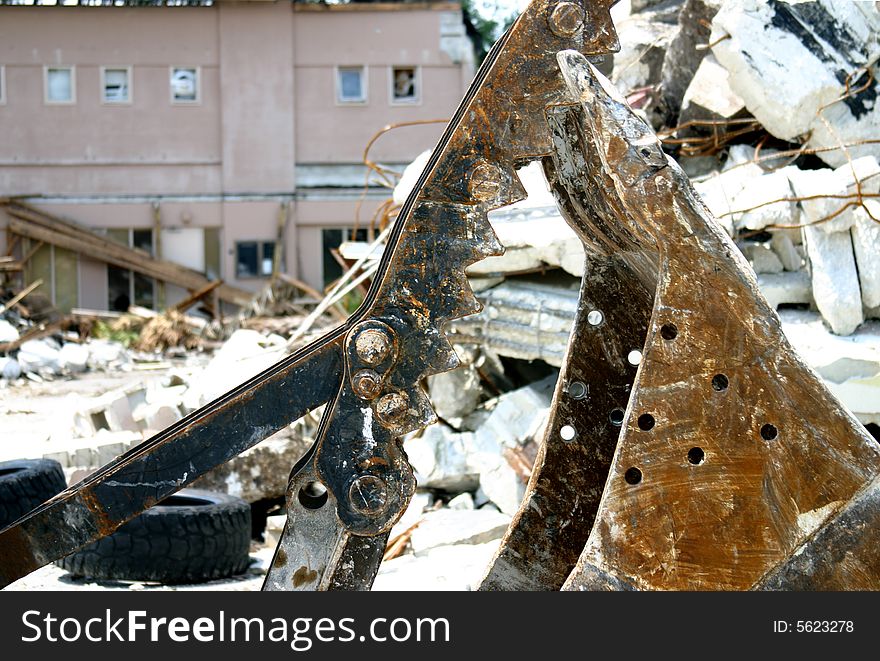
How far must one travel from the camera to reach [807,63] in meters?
5.41

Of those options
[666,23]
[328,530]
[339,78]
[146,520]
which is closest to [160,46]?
[339,78]

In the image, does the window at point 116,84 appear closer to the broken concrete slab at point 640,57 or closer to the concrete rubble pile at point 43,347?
the concrete rubble pile at point 43,347

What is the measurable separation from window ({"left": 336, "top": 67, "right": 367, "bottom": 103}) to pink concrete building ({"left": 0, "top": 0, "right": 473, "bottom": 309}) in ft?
0.10

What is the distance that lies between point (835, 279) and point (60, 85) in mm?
20842

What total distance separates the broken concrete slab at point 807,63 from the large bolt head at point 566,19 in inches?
138

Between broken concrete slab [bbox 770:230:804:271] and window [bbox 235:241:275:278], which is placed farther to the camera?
window [bbox 235:241:275:278]

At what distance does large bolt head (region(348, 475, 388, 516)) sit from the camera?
7.25ft

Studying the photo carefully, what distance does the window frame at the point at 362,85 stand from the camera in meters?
22.6

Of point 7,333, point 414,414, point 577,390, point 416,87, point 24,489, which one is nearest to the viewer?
point 414,414

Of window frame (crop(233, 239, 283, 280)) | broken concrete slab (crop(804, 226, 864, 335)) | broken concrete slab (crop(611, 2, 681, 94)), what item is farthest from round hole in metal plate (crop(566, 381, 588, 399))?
window frame (crop(233, 239, 283, 280))

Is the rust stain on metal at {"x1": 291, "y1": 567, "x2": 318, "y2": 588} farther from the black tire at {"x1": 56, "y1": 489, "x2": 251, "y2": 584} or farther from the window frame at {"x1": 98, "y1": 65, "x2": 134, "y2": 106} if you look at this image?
the window frame at {"x1": 98, "y1": 65, "x2": 134, "y2": 106}

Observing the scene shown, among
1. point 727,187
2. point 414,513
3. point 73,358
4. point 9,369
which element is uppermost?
point 727,187

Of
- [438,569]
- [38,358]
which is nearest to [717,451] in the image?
[438,569]

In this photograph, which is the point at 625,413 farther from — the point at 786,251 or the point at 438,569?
the point at 786,251
